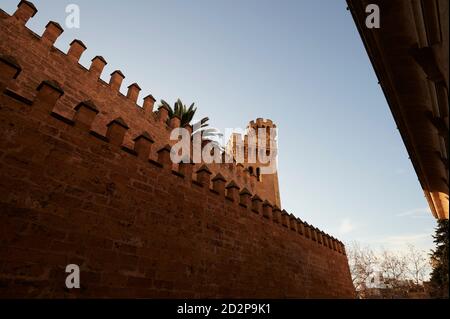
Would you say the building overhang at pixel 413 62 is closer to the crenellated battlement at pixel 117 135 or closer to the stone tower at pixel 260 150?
the crenellated battlement at pixel 117 135

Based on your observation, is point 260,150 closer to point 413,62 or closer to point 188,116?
point 188,116

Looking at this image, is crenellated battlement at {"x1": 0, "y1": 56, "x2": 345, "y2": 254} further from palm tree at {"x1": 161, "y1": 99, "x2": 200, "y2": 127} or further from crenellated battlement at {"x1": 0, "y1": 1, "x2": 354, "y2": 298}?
palm tree at {"x1": 161, "y1": 99, "x2": 200, "y2": 127}

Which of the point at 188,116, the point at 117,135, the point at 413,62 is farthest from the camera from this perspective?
the point at 188,116

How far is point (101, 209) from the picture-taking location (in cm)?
467

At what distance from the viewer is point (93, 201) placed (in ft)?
15.1

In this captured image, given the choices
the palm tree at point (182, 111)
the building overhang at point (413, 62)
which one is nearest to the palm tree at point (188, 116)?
the palm tree at point (182, 111)

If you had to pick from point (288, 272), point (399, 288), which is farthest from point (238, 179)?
point (399, 288)

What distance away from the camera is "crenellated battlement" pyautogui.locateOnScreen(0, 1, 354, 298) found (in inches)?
151

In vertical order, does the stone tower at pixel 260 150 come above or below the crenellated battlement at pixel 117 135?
above

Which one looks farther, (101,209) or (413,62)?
(101,209)

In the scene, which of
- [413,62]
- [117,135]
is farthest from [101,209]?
[413,62]

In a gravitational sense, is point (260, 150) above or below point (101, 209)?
above

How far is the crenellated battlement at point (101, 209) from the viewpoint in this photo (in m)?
3.83

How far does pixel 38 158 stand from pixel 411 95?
265 inches
